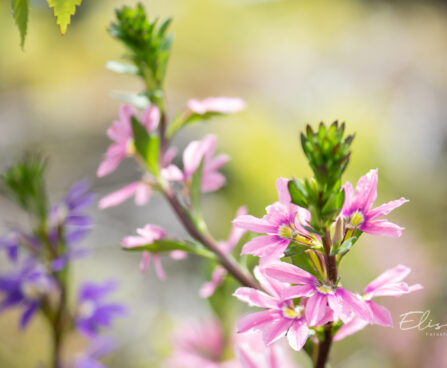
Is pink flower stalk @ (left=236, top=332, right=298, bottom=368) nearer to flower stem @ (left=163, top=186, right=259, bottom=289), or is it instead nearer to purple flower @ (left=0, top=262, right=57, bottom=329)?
flower stem @ (left=163, top=186, right=259, bottom=289)

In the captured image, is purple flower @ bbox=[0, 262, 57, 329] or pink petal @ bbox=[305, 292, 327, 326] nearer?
pink petal @ bbox=[305, 292, 327, 326]

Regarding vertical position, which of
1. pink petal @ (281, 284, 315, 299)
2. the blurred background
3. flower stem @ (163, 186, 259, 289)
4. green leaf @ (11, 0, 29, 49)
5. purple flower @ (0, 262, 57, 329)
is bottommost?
the blurred background

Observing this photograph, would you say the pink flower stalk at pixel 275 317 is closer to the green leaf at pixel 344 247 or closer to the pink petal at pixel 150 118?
the green leaf at pixel 344 247

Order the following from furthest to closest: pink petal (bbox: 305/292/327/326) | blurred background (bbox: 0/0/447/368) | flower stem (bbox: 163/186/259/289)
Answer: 1. blurred background (bbox: 0/0/447/368)
2. flower stem (bbox: 163/186/259/289)
3. pink petal (bbox: 305/292/327/326)

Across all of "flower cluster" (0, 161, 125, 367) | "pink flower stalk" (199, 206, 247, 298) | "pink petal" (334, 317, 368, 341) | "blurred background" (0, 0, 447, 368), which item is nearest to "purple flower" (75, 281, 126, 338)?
"flower cluster" (0, 161, 125, 367)

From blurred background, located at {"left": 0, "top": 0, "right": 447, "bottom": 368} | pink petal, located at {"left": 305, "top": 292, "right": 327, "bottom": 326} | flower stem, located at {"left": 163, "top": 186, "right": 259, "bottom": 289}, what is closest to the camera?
pink petal, located at {"left": 305, "top": 292, "right": 327, "bottom": 326}

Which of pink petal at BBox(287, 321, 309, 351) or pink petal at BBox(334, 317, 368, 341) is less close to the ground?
pink petal at BBox(287, 321, 309, 351)

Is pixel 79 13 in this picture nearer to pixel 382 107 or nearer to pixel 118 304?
pixel 382 107
